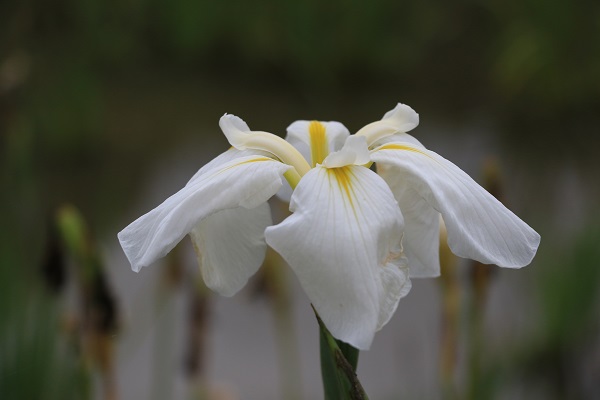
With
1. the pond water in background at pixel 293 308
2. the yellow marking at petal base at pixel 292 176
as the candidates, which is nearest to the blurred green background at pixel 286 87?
the pond water in background at pixel 293 308

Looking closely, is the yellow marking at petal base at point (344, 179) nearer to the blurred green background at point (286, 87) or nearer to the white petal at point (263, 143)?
A: the white petal at point (263, 143)

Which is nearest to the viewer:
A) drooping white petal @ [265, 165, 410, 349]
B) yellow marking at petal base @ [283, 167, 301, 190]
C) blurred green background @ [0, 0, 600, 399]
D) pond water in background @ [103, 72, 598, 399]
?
drooping white petal @ [265, 165, 410, 349]

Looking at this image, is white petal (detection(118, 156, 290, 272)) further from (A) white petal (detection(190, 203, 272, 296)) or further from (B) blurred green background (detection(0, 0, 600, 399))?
(B) blurred green background (detection(0, 0, 600, 399))

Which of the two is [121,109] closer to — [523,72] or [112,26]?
[112,26]

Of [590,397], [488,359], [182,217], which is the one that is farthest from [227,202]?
[590,397]

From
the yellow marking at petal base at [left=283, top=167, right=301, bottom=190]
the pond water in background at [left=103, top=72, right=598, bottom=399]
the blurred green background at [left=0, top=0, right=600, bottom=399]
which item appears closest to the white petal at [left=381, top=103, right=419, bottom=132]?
the yellow marking at petal base at [left=283, top=167, right=301, bottom=190]
